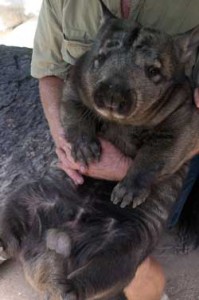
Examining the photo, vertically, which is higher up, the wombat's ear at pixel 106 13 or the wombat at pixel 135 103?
the wombat's ear at pixel 106 13

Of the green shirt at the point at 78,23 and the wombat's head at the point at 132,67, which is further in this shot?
the green shirt at the point at 78,23

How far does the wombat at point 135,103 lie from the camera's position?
264cm

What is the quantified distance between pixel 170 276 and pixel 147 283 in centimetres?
37

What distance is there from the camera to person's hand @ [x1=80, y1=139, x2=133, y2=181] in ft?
9.68

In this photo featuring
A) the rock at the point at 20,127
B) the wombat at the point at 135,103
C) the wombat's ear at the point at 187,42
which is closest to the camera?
the wombat at the point at 135,103

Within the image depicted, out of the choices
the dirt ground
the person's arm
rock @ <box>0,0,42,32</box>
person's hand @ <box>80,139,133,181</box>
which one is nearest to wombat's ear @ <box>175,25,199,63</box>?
person's hand @ <box>80,139,133,181</box>

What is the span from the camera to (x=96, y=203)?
2945 millimetres

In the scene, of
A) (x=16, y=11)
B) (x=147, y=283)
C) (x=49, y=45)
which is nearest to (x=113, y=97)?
(x=49, y=45)

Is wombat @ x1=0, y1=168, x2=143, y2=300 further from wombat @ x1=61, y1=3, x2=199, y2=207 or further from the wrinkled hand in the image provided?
wombat @ x1=61, y1=3, x2=199, y2=207

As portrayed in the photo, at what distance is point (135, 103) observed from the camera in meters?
2.65

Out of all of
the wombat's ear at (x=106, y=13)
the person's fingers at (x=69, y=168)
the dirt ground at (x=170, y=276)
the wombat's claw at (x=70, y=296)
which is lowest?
the dirt ground at (x=170, y=276)

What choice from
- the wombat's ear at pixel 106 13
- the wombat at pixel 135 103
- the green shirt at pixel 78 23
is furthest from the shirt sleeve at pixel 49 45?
the wombat's ear at pixel 106 13

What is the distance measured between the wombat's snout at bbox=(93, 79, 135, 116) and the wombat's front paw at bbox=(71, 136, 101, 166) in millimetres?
318

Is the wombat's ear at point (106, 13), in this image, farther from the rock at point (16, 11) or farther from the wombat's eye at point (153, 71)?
the rock at point (16, 11)
